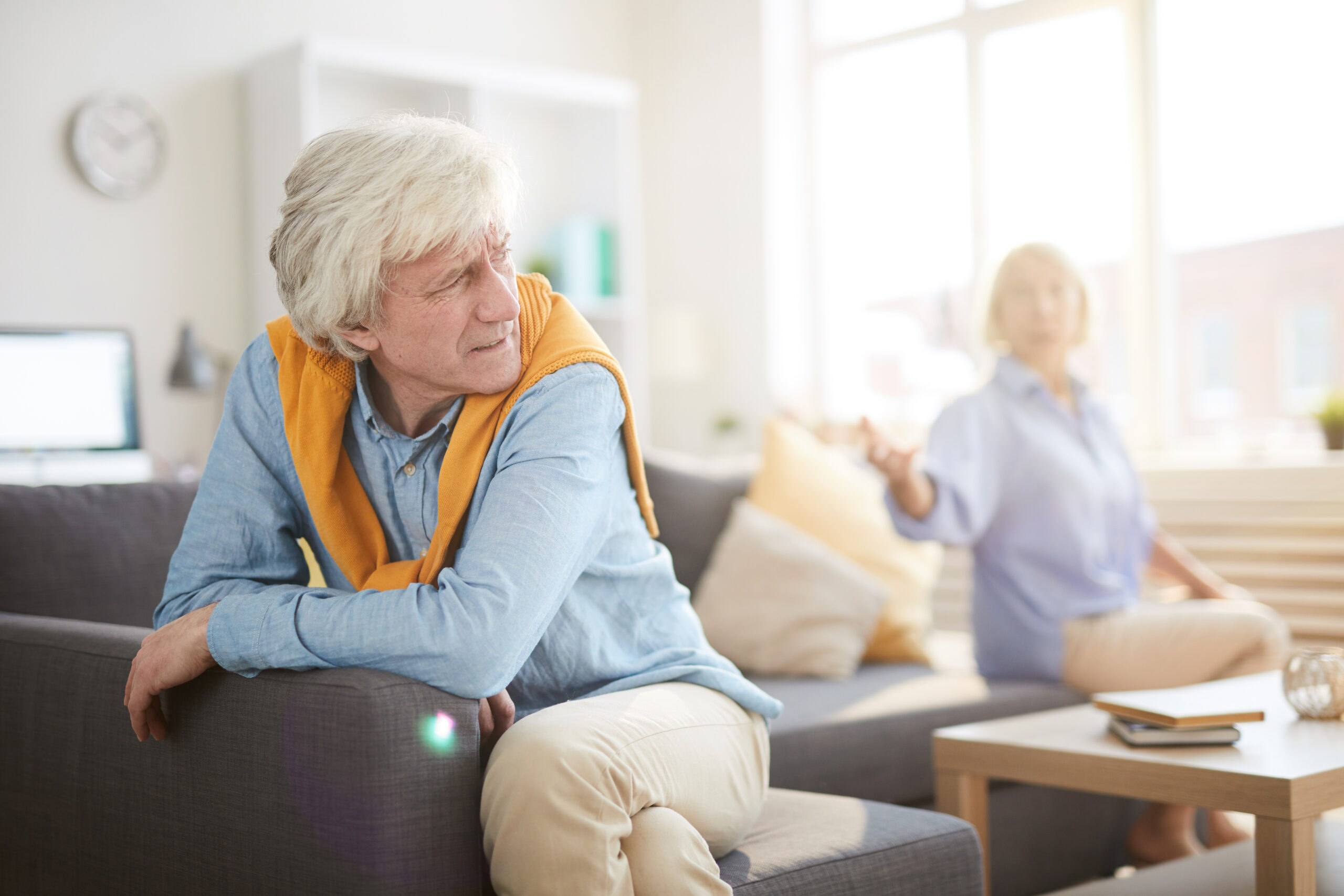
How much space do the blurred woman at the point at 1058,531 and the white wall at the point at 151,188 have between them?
279cm

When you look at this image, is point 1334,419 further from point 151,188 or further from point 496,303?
point 151,188

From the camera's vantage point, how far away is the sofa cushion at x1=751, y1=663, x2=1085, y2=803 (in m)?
2.02

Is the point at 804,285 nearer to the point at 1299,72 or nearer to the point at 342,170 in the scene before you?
the point at 1299,72

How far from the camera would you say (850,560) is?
2699mm

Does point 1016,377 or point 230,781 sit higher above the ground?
point 1016,377

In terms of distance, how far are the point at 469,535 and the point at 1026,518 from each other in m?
1.60

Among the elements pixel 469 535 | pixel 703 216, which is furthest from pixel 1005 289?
pixel 703 216

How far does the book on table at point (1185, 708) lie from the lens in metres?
1.62

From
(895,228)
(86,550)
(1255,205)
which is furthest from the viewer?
(895,228)

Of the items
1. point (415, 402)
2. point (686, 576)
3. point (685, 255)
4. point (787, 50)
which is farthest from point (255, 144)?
point (415, 402)

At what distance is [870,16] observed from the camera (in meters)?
5.23

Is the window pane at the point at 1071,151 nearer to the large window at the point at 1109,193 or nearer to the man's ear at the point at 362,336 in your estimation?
the large window at the point at 1109,193

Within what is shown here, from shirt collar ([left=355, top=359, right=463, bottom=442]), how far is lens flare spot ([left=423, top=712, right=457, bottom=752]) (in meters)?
0.33

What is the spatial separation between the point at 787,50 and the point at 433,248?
4.40m
